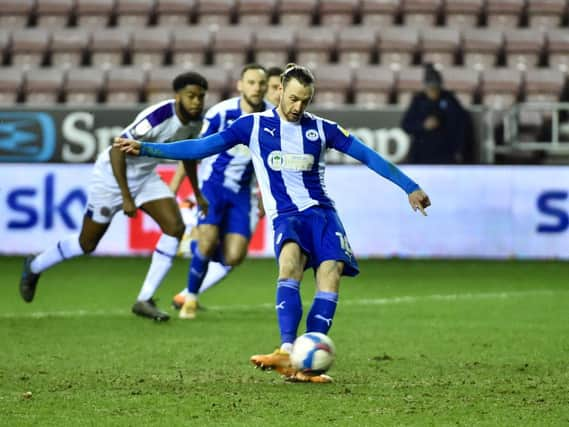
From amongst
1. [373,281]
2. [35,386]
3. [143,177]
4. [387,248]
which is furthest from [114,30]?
[35,386]

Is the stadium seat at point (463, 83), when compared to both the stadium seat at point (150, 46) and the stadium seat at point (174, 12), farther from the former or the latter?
the stadium seat at point (174, 12)

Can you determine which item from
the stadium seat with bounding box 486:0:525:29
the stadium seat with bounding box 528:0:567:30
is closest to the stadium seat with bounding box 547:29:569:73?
the stadium seat with bounding box 528:0:567:30

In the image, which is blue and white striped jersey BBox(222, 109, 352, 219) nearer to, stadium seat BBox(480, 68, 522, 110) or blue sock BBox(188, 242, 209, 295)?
blue sock BBox(188, 242, 209, 295)

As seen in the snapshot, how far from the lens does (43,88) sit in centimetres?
1778

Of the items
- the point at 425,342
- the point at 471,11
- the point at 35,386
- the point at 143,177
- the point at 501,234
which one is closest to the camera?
the point at 35,386

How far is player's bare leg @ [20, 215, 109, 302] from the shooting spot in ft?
32.3

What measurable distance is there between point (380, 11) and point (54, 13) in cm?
480

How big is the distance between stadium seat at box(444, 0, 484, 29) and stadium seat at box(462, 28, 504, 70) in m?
0.31

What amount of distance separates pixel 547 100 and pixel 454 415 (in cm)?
1156

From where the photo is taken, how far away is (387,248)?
14.9 m

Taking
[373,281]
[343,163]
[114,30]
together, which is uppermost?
[114,30]

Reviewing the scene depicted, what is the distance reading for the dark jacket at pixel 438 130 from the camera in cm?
1490

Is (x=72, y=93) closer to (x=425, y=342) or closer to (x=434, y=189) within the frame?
(x=434, y=189)

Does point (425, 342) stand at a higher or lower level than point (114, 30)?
lower
